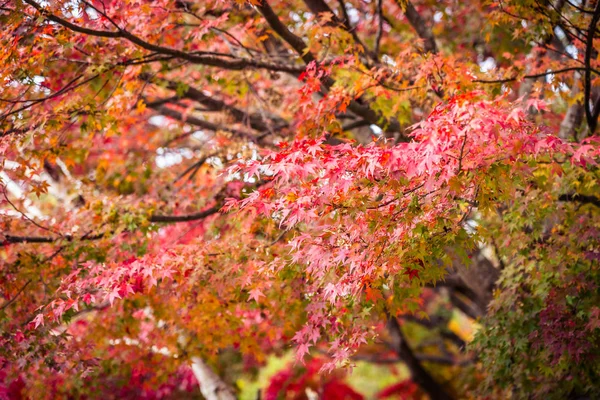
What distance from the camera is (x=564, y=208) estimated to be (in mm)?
5535

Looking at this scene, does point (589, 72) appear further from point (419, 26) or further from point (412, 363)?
point (412, 363)

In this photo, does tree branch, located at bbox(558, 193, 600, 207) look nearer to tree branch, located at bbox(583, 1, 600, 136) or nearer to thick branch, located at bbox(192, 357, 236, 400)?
tree branch, located at bbox(583, 1, 600, 136)

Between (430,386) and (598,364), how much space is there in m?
6.06

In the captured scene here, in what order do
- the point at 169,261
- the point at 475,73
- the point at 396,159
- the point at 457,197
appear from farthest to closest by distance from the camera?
the point at 475,73 < the point at 169,261 < the point at 457,197 < the point at 396,159

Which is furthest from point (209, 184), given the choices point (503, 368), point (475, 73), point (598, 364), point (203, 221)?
point (598, 364)

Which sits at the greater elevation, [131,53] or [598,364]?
[131,53]

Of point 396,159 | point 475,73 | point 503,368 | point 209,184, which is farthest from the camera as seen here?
point 209,184

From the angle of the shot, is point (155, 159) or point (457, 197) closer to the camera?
point (457, 197)

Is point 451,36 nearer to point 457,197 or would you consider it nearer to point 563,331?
point 563,331

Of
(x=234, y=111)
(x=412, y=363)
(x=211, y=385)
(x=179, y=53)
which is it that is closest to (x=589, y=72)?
(x=179, y=53)

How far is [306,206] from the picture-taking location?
3842mm

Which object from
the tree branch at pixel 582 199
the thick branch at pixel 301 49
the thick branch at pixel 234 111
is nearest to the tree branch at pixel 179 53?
Result: the thick branch at pixel 301 49

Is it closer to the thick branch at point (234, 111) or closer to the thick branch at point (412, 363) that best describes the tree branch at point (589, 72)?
the thick branch at point (234, 111)

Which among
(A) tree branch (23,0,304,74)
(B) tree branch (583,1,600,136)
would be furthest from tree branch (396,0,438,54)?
(B) tree branch (583,1,600,136)
